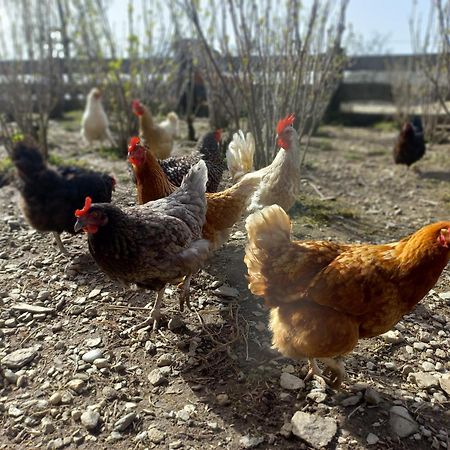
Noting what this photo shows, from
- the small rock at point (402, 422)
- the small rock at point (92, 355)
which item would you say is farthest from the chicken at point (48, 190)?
the small rock at point (402, 422)

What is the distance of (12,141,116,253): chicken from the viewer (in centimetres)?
365

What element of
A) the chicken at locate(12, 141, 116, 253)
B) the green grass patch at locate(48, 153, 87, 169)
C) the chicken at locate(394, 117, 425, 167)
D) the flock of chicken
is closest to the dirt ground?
the flock of chicken

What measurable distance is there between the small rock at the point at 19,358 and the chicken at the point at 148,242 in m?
0.84

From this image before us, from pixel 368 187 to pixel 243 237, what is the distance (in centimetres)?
369

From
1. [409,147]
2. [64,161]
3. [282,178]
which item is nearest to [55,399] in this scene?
[282,178]

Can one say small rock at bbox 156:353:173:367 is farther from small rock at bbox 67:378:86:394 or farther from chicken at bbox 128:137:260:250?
chicken at bbox 128:137:260:250

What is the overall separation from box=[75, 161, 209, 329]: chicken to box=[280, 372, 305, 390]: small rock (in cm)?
103

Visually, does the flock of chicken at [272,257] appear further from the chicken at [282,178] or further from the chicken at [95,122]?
the chicken at [95,122]

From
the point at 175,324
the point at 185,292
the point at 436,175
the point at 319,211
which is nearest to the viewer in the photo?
the point at 175,324

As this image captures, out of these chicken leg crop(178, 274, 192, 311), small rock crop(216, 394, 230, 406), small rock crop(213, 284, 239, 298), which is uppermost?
chicken leg crop(178, 274, 192, 311)

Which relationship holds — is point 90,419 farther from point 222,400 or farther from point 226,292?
point 226,292

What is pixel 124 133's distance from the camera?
29.8ft

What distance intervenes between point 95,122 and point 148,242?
283 inches

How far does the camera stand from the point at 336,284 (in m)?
2.41
